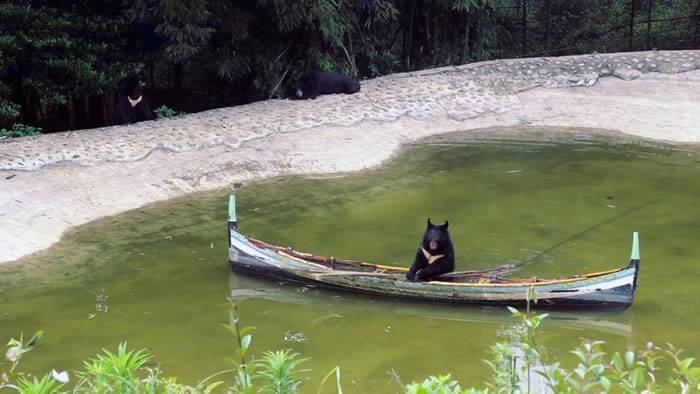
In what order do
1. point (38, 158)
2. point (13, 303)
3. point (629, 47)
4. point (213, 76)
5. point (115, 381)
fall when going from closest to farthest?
point (115, 381) < point (13, 303) < point (38, 158) < point (213, 76) < point (629, 47)

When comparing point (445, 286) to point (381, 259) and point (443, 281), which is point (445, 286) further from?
point (381, 259)

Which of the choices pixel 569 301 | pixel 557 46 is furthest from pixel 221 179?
pixel 557 46

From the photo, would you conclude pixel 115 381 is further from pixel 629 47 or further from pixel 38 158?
pixel 629 47

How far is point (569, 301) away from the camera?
7.85 m

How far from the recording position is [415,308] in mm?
8203

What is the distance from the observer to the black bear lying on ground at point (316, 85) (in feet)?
49.4

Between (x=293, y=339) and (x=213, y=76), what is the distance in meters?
10.6

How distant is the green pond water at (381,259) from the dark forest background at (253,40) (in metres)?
3.34

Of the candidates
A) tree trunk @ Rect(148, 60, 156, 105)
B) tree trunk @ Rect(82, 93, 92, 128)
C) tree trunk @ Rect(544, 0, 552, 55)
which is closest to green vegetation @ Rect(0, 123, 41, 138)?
tree trunk @ Rect(82, 93, 92, 128)

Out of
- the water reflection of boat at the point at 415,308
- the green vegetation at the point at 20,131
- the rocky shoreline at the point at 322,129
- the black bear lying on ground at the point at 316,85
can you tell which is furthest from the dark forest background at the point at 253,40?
the water reflection of boat at the point at 415,308

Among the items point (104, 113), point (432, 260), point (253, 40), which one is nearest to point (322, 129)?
point (253, 40)

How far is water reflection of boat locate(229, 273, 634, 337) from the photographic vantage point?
779 centimetres

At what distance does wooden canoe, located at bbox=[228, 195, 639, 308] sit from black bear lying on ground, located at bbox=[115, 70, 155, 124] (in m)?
5.10

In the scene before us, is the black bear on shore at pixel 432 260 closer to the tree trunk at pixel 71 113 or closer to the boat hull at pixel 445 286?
the boat hull at pixel 445 286
